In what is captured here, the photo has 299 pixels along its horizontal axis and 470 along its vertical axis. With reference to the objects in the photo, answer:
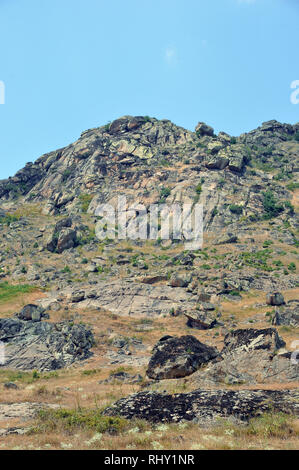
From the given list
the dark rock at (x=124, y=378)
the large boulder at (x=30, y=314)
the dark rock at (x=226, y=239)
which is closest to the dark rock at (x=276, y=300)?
the dark rock at (x=124, y=378)

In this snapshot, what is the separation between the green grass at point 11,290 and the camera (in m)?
43.9

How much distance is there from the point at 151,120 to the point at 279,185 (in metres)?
44.8

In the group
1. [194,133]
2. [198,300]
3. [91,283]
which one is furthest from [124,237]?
[194,133]

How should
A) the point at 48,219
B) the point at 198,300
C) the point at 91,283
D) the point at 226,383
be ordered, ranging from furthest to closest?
the point at 48,219 → the point at 91,283 → the point at 198,300 → the point at 226,383

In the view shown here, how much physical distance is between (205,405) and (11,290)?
132 feet

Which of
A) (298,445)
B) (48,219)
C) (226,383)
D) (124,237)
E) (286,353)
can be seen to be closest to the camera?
(298,445)

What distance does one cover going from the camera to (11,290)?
46.6m

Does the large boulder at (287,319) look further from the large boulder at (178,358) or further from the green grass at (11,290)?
the green grass at (11,290)

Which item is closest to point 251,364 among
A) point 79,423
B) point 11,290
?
point 79,423

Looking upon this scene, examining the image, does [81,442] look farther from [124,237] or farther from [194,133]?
[194,133]

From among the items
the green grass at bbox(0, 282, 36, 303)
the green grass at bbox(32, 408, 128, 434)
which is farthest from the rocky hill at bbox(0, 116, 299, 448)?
the green grass at bbox(32, 408, 128, 434)

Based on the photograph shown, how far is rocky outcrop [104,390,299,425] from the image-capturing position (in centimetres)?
1202

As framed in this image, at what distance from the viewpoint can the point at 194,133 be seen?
318ft

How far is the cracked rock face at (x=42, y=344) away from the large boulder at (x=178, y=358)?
36.0 ft
